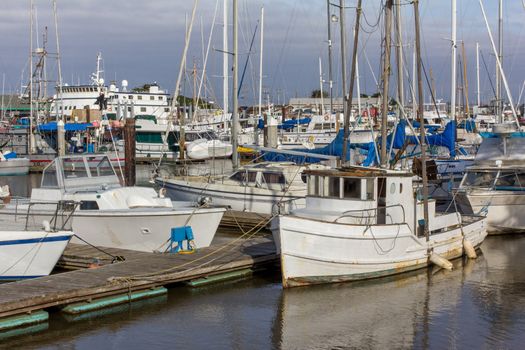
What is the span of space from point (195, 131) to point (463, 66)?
905 inches

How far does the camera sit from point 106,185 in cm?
2194

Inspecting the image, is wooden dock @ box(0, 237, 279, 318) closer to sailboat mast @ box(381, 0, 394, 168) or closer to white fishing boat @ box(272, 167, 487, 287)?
white fishing boat @ box(272, 167, 487, 287)

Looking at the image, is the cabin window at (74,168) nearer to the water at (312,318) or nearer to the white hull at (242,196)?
the white hull at (242,196)

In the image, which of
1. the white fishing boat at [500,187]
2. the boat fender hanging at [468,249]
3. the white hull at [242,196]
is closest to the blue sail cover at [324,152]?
the white hull at [242,196]

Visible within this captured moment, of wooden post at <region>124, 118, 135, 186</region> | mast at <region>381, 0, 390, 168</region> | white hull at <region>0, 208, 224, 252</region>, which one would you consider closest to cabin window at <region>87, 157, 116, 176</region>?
white hull at <region>0, 208, 224, 252</region>

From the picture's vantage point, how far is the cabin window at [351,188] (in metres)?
18.0

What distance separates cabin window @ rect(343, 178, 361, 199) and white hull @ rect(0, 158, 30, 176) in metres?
38.0

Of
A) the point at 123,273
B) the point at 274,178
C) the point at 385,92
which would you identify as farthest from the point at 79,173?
the point at 385,92

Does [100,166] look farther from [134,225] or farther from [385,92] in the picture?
[385,92]

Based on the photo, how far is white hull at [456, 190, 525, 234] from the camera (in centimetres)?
2450

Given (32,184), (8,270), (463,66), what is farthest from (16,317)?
(463,66)

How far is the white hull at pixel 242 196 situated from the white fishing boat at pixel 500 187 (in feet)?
18.6

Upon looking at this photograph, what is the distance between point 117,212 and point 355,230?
20.8 ft

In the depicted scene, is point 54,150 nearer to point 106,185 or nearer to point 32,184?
point 32,184
